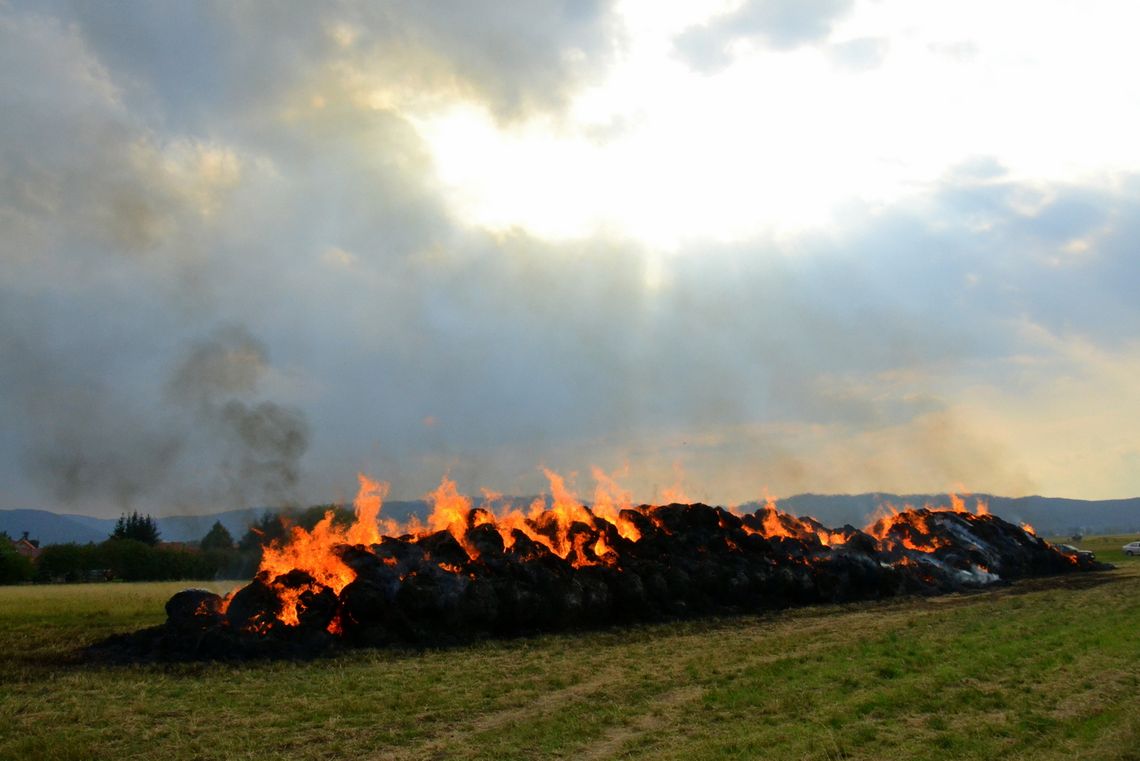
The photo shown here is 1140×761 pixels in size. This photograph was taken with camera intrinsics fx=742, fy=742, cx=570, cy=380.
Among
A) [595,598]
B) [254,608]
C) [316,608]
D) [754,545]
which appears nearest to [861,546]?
[754,545]

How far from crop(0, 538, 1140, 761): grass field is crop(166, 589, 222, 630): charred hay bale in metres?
3.41

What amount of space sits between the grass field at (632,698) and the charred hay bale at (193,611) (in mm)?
3406

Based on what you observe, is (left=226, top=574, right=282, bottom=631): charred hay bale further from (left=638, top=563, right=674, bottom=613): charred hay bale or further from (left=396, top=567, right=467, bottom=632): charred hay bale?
(left=638, top=563, right=674, bottom=613): charred hay bale

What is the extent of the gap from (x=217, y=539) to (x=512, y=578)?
9628 centimetres

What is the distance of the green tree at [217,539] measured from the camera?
11369 cm

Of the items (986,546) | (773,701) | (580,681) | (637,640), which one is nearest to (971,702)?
(773,701)

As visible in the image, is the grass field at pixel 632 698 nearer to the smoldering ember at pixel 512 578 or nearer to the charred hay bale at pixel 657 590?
the smoldering ember at pixel 512 578

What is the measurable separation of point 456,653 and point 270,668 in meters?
7.48

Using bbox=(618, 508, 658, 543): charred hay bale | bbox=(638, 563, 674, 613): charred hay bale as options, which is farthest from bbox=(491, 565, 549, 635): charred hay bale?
bbox=(618, 508, 658, 543): charred hay bale

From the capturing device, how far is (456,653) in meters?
31.9

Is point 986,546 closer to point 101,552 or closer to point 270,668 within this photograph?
point 270,668

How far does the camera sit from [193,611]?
32.4 meters

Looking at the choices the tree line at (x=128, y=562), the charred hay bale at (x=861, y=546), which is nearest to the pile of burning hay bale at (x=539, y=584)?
the charred hay bale at (x=861, y=546)

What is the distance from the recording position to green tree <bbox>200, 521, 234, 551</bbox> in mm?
113688
